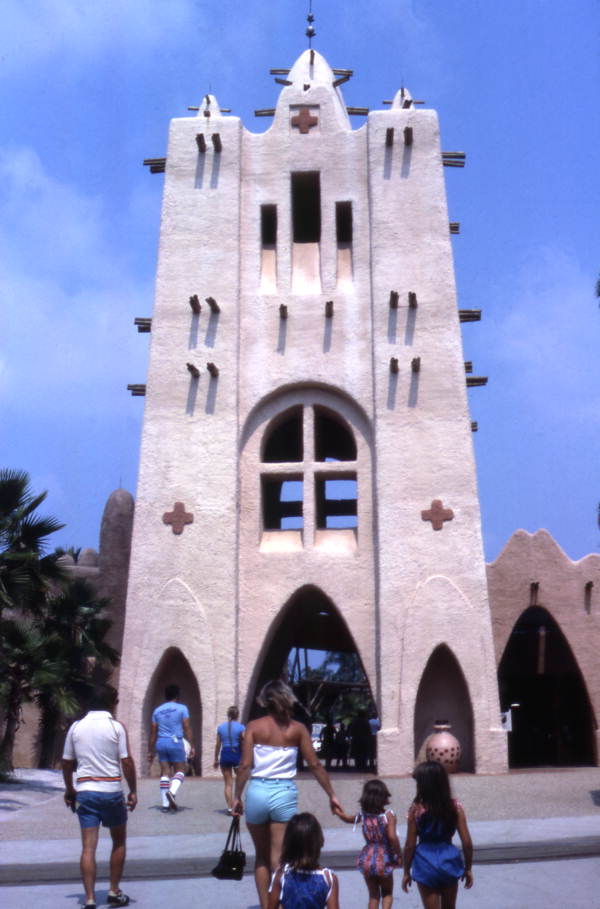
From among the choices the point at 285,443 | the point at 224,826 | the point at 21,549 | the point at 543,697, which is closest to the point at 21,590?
the point at 21,549

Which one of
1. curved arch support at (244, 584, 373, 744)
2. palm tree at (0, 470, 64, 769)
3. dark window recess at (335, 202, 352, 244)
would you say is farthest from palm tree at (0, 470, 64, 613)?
dark window recess at (335, 202, 352, 244)

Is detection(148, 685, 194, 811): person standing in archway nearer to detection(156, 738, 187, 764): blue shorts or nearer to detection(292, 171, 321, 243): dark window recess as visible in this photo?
detection(156, 738, 187, 764): blue shorts

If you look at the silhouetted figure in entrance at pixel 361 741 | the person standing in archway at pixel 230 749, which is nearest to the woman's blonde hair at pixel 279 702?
the person standing in archway at pixel 230 749

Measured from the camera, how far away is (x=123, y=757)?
23.0 feet

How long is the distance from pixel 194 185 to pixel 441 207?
4899 mm

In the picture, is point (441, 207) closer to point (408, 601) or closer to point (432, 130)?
point (432, 130)

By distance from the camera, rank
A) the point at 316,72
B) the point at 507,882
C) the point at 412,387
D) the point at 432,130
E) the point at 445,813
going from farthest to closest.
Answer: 1. the point at 316,72
2. the point at 432,130
3. the point at 412,387
4. the point at 507,882
5. the point at 445,813

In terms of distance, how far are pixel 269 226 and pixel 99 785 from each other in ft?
52.0

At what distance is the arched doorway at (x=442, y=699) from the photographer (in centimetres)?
1788

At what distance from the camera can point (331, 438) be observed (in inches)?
911

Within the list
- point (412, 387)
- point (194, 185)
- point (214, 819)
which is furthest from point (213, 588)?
point (194, 185)

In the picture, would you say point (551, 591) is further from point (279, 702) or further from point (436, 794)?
point (436, 794)

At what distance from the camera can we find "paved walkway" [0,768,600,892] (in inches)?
339

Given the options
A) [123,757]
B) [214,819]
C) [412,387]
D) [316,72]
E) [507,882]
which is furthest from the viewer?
[316,72]
